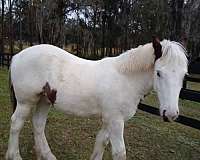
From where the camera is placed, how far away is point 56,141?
4852 millimetres

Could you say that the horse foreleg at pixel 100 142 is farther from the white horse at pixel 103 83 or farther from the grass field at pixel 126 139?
the grass field at pixel 126 139

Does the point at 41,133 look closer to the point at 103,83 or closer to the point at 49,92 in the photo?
the point at 49,92

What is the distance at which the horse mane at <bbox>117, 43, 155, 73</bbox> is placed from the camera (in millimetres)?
3219

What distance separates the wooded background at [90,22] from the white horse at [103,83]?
14067 mm

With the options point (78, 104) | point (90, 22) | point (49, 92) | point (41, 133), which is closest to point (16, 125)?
point (41, 133)

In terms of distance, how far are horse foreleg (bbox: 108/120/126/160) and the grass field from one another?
3.48 feet

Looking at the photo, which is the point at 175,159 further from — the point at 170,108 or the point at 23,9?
the point at 23,9

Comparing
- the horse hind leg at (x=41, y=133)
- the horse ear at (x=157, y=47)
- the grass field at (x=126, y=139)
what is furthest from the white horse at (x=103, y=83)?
the grass field at (x=126, y=139)

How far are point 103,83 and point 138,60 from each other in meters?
0.43

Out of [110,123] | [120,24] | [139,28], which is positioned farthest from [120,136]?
[139,28]

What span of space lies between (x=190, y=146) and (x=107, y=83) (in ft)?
8.54

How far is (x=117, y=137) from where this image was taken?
3.31 metres

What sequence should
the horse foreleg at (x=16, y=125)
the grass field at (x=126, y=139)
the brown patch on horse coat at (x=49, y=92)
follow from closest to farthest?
the brown patch on horse coat at (x=49, y=92), the horse foreleg at (x=16, y=125), the grass field at (x=126, y=139)

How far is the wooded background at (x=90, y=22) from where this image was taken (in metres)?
21.2
